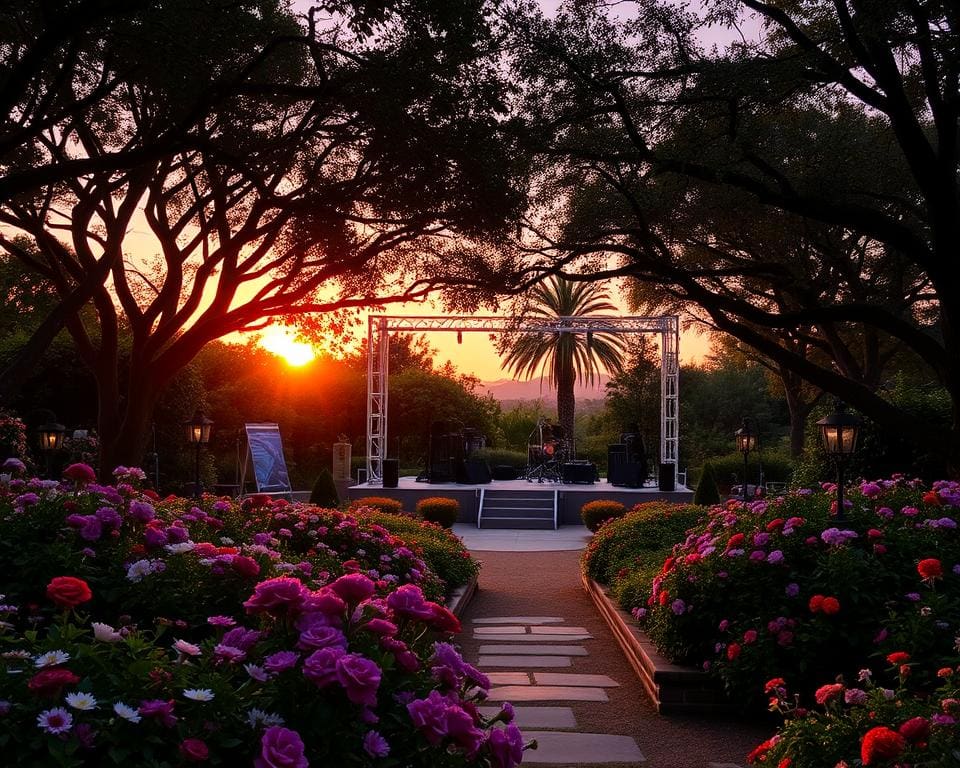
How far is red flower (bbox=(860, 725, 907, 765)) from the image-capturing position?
3191 mm

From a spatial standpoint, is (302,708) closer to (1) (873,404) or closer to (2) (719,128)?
(1) (873,404)

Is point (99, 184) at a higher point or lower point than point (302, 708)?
higher

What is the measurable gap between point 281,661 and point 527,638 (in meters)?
6.58

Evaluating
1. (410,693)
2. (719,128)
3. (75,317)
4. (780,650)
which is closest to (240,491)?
(75,317)

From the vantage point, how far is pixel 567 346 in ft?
Result: 124

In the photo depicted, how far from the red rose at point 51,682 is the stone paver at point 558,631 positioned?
7271mm

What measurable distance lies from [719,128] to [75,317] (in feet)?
30.6

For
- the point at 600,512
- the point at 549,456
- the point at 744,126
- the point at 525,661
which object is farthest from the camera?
the point at 549,456

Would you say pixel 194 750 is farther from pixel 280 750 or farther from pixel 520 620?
pixel 520 620

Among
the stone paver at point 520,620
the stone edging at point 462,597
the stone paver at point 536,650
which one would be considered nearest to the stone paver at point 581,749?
the stone paver at point 536,650

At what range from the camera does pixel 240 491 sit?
24156mm


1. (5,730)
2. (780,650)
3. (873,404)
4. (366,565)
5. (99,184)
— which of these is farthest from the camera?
(99,184)

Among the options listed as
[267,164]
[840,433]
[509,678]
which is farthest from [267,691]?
[267,164]

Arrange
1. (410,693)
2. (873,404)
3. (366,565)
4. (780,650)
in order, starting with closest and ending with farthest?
(410,693)
(780,650)
(366,565)
(873,404)
